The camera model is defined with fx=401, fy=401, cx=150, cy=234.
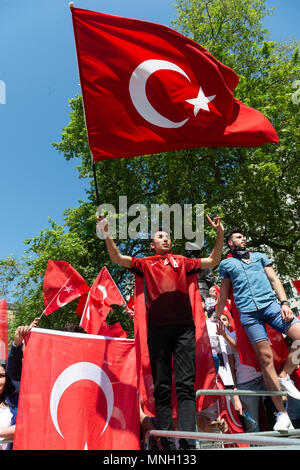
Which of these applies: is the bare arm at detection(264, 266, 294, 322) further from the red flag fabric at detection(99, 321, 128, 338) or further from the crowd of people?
the red flag fabric at detection(99, 321, 128, 338)

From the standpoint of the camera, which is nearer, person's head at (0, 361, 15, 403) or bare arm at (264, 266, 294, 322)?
bare arm at (264, 266, 294, 322)

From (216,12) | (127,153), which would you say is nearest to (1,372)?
(127,153)

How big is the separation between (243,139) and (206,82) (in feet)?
2.95

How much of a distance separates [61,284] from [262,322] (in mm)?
4058

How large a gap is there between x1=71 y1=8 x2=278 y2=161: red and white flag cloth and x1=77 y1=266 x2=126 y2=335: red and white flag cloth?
3.05m

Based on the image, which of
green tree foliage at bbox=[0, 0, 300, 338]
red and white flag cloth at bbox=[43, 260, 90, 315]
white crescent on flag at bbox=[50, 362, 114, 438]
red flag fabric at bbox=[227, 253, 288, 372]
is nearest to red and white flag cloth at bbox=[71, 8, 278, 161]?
red flag fabric at bbox=[227, 253, 288, 372]

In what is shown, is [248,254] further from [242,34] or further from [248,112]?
[242,34]

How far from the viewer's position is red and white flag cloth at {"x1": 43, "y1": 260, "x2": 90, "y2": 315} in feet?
22.4

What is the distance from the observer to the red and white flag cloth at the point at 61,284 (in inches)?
269

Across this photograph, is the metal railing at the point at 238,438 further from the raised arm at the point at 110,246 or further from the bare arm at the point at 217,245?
the bare arm at the point at 217,245

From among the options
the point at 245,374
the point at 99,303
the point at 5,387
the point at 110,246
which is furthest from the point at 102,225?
the point at 99,303

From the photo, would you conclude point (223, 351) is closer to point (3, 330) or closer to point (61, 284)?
point (3, 330)

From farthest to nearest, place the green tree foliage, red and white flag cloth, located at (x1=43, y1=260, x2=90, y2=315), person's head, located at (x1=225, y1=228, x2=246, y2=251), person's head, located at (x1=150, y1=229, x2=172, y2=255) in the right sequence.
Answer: the green tree foliage, red and white flag cloth, located at (x1=43, y1=260, x2=90, y2=315), person's head, located at (x1=225, y1=228, x2=246, y2=251), person's head, located at (x1=150, y1=229, x2=172, y2=255)

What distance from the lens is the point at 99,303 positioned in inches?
271
